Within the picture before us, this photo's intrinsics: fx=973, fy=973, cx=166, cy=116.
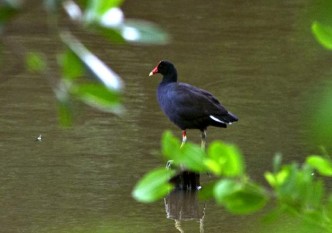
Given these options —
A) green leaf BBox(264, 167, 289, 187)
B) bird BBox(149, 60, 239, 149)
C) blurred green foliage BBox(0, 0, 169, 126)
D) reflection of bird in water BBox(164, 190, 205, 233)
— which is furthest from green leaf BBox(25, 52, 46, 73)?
bird BBox(149, 60, 239, 149)

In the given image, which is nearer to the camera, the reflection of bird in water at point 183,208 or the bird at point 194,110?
the reflection of bird in water at point 183,208

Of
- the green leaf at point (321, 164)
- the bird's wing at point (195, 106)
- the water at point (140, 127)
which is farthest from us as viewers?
the bird's wing at point (195, 106)

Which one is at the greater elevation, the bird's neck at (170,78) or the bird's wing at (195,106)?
the bird's neck at (170,78)

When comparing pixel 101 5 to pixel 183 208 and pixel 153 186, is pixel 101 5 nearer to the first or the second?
pixel 153 186

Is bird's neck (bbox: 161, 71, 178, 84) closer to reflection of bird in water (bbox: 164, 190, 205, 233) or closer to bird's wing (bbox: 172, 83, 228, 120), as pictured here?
bird's wing (bbox: 172, 83, 228, 120)

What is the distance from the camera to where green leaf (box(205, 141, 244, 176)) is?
1.10 m

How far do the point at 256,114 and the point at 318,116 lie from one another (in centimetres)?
674

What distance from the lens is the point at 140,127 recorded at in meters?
7.55

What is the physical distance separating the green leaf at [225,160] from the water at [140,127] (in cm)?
289

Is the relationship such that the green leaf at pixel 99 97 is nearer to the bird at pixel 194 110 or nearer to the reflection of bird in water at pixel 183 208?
the reflection of bird in water at pixel 183 208

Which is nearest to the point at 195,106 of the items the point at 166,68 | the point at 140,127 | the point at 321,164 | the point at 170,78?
the point at 170,78

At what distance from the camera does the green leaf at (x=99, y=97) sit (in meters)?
1.02

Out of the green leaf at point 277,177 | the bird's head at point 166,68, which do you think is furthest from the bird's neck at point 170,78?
the green leaf at point 277,177

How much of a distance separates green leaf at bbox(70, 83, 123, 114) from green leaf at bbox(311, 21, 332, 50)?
0.26 metres
